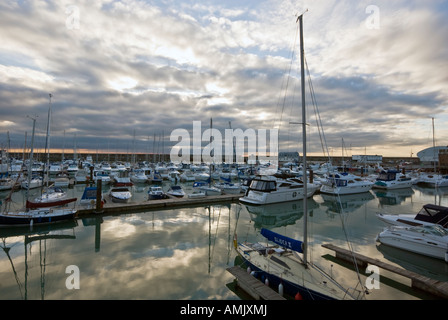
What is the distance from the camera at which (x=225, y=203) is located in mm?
28594

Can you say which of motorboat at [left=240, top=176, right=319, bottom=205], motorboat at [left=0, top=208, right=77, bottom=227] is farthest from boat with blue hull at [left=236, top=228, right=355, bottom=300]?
motorboat at [left=0, top=208, right=77, bottom=227]

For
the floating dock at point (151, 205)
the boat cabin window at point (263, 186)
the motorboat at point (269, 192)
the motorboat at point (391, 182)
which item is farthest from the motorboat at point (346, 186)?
the floating dock at point (151, 205)

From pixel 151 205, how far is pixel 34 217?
9.80 m

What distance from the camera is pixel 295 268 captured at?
30.0 feet

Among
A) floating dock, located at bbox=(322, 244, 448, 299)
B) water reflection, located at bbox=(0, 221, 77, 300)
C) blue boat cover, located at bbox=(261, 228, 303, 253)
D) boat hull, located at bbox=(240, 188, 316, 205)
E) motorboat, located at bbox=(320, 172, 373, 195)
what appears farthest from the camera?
motorboat, located at bbox=(320, 172, 373, 195)

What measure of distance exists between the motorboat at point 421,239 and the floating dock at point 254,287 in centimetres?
1071

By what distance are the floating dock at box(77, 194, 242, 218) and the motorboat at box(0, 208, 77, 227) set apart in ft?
6.43

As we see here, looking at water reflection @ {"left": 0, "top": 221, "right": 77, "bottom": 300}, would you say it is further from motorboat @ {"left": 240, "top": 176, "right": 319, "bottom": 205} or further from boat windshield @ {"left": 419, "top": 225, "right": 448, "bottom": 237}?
boat windshield @ {"left": 419, "top": 225, "right": 448, "bottom": 237}

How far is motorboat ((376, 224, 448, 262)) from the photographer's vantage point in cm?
1265

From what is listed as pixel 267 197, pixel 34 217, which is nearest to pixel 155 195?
pixel 34 217

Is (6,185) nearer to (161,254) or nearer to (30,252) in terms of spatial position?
(30,252)

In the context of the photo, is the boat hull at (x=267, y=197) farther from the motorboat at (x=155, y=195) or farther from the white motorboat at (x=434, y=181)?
the white motorboat at (x=434, y=181)

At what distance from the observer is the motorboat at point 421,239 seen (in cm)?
1265
